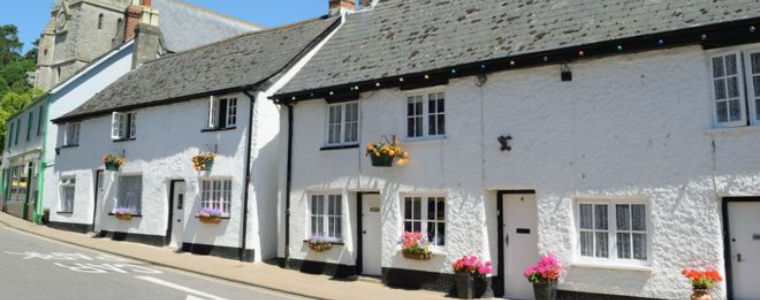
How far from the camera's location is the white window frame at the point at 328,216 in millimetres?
14385

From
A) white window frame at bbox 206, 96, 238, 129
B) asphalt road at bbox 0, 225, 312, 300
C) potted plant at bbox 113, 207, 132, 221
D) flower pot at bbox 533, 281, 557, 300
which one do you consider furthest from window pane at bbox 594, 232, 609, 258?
potted plant at bbox 113, 207, 132, 221

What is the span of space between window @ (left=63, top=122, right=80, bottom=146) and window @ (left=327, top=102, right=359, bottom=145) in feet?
49.0

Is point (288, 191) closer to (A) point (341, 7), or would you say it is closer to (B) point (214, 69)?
(A) point (341, 7)

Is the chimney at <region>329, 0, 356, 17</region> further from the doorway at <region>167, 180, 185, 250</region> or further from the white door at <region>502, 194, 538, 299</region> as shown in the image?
the white door at <region>502, 194, 538, 299</region>

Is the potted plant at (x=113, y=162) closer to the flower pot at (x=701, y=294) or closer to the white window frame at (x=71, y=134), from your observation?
the white window frame at (x=71, y=134)

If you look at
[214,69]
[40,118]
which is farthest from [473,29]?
[40,118]

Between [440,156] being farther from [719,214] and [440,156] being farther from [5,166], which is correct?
[5,166]

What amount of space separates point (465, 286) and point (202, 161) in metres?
9.65

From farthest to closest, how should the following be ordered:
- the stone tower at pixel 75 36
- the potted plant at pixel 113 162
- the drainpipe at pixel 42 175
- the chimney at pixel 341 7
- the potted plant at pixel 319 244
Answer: the stone tower at pixel 75 36 < the drainpipe at pixel 42 175 < the potted plant at pixel 113 162 < the chimney at pixel 341 7 < the potted plant at pixel 319 244

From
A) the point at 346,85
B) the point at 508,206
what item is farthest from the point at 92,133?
the point at 508,206

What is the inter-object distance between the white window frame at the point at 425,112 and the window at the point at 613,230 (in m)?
3.49

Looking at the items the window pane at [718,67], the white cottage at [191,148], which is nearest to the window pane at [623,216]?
the window pane at [718,67]

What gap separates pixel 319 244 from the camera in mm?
14445

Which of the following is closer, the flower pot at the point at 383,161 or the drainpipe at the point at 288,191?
the flower pot at the point at 383,161
